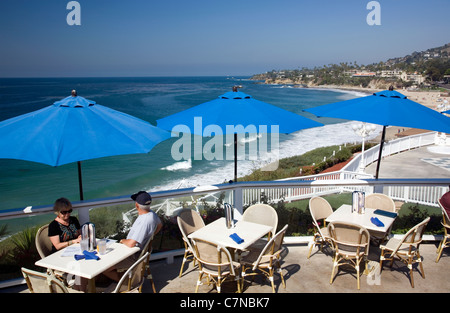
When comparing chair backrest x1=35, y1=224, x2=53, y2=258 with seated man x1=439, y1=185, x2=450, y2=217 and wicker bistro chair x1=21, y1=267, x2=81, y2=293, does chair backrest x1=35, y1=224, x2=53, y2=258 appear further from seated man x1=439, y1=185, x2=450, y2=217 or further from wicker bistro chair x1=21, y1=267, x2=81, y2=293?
seated man x1=439, y1=185, x2=450, y2=217

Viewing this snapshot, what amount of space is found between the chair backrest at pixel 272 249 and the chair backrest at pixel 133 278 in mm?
1396

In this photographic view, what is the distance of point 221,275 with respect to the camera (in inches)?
167

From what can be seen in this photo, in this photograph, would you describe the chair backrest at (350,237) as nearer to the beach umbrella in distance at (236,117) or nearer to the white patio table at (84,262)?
the beach umbrella in distance at (236,117)

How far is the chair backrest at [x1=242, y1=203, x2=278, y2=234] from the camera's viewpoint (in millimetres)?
5293

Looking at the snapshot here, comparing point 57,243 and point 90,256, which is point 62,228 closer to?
point 57,243

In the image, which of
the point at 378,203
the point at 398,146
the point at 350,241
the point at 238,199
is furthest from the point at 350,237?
the point at 398,146

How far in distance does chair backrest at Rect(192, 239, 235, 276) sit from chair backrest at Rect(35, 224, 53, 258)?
70.8 inches

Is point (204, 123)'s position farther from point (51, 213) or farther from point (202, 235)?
point (51, 213)

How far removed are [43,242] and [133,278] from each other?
1338 millimetres

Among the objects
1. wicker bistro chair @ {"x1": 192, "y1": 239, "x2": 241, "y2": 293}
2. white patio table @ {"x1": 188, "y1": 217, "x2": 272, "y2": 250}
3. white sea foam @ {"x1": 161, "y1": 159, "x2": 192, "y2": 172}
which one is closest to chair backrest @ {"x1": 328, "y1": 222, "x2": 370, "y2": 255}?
white patio table @ {"x1": 188, "y1": 217, "x2": 272, "y2": 250}

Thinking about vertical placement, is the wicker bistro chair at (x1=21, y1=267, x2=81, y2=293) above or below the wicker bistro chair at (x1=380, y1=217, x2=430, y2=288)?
above

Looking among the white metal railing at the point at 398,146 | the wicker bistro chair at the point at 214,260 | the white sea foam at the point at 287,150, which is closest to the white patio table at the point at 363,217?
the wicker bistro chair at the point at 214,260

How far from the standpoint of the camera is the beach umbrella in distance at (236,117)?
466 centimetres

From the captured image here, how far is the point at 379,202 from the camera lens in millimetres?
5840
